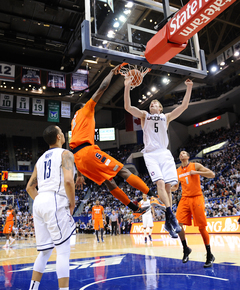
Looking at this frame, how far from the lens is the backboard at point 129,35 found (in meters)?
5.34

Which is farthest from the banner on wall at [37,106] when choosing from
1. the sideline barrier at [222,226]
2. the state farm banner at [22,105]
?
the sideline barrier at [222,226]

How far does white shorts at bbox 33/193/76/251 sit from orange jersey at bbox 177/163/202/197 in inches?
113

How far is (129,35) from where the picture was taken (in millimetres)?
5969

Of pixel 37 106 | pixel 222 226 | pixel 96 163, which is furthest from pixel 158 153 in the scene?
pixel 37 106

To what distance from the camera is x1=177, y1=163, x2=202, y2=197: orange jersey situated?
16.3ft

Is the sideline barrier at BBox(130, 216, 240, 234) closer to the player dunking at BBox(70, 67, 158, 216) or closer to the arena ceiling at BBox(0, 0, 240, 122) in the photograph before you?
the player dunking at BBox(70, 67, 158, 216)

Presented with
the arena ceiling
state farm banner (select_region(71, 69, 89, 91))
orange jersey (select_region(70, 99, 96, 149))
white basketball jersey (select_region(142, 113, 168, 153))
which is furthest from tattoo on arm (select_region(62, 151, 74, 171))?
state farm banner (select_region(71, 69, 89, 91))

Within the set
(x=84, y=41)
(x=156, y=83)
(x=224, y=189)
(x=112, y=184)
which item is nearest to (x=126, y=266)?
(x=112, y=184)

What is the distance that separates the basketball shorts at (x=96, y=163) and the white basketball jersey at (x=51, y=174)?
0.91 meters

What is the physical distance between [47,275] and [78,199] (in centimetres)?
2473

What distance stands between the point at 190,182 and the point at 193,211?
0.54 m

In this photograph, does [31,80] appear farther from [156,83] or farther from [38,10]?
[156,83]

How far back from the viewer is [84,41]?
519cm

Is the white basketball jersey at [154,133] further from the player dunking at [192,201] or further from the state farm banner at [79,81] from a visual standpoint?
the state farm banner at [79,81]
